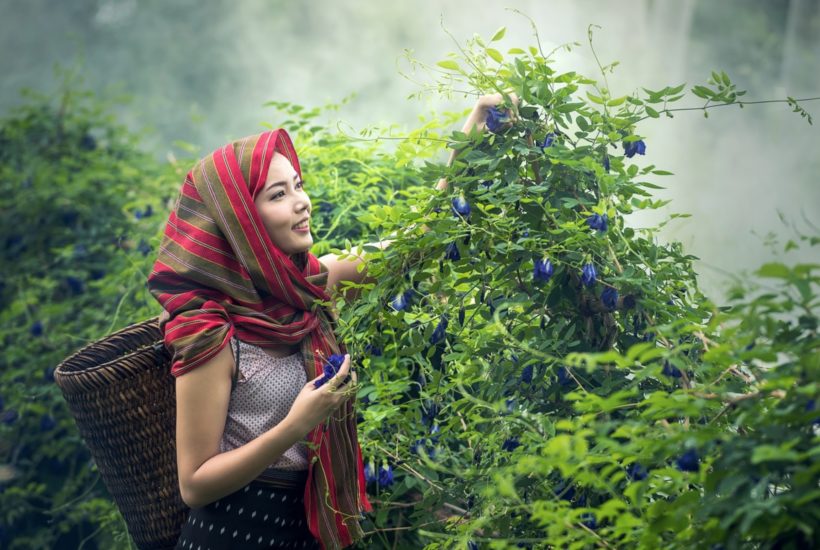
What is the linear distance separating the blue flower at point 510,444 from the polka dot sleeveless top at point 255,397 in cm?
37

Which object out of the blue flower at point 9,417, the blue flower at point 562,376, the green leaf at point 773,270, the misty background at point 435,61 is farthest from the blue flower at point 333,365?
the misty background at point 435,61

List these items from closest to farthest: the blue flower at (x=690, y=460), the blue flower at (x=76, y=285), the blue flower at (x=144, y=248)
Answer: the blue flower at (x=690, y=460) < the blue flower at (x=144, y=248) < the blue flower at (x=76, y=285)

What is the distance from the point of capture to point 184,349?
5.13ft

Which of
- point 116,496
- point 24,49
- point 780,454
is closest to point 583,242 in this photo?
point 780,454

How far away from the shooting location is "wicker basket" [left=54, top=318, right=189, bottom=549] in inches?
68.0

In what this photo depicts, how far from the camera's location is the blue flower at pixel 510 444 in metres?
1.53

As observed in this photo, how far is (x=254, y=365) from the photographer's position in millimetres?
1650

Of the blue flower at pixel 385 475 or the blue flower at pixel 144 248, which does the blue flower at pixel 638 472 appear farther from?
the blue flower at pixel 144 248

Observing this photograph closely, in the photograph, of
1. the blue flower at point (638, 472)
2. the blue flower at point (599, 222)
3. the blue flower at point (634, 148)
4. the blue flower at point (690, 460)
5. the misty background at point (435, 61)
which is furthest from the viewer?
the misty background at point (435, 61)

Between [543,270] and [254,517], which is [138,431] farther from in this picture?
[543,270]

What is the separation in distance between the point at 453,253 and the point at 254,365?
39cm

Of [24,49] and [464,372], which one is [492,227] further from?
[24,49]

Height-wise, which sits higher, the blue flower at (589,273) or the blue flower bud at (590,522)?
the blue flower at (589,273)

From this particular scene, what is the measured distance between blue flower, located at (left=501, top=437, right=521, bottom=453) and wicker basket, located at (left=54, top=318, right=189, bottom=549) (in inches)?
24.1
